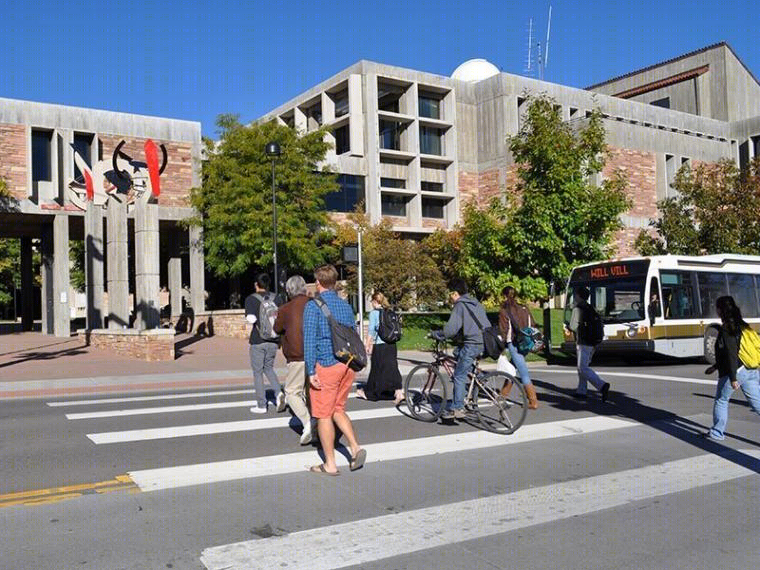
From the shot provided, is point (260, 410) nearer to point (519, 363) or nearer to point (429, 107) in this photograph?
point (519, 363)

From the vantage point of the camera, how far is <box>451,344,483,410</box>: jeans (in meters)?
8.42

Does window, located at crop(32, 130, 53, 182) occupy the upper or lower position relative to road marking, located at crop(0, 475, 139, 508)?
upper

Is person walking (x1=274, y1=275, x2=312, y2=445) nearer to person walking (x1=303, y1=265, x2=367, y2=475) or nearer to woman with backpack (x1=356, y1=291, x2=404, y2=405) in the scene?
person walking (x1=303, y1=265, x2=367, y2=475)

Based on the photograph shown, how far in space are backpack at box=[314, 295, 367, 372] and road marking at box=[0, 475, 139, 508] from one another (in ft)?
6.66

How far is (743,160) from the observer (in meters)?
52.3

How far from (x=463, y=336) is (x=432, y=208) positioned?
38924mm

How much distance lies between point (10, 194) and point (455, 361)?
2547cm

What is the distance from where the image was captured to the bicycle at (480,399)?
8516mm

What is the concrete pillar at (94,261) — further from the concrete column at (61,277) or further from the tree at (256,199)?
the tree at (256,199)

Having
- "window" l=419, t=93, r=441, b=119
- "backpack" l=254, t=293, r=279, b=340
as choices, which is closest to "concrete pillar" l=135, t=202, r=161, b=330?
"backpack" l=254, t=293, r=279, b=340

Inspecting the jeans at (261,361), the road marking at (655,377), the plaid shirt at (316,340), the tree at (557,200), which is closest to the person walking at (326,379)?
the plaid shirt at (316,340)

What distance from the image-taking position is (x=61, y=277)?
30125mm

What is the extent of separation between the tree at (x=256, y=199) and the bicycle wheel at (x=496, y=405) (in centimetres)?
2034

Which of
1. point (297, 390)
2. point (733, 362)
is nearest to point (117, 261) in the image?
point (297, 390)
